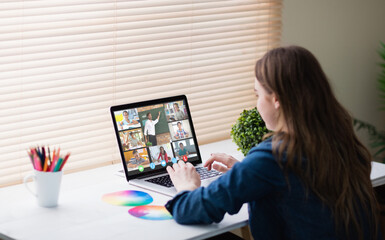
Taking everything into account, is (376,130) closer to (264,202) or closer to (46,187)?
Result: (264,202)

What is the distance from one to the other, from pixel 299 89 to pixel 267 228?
390 millimetres

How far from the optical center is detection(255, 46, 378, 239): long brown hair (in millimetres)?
1365

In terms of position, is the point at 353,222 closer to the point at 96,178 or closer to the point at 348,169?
the point at 348,169

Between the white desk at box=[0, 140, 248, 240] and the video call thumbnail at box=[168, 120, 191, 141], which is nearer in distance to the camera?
the white desk at box=[0, 140, 248, 240]

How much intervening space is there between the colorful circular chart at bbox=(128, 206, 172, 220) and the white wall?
4.80 ft

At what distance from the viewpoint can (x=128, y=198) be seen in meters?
1.73

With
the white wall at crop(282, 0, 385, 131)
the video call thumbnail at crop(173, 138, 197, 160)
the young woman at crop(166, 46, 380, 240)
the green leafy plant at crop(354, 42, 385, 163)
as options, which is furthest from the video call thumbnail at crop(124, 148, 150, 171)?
the green leafy plant at crop(354, 42, 385, 163)

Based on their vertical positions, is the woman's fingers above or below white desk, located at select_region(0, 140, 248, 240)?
above

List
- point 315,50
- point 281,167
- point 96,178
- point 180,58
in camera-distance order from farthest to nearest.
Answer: point 315,50, point 180,58, point 96,178, point 281,167

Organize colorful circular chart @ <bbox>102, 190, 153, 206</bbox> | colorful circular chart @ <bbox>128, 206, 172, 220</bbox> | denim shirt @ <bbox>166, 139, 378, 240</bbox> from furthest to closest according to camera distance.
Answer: colorful circular chart @ <bbox>102, 190, 153, 206</bbox> < colorful circular chart @ <bbox>128, 206, 172, 220</bbox> < denim shirt @ <bbox>166, 139, 378, 240</bbox>

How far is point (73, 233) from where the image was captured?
4.73ft

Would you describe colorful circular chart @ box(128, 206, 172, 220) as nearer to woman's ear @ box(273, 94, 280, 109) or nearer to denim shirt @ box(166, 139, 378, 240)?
denim shirt @ box(166, 139, 378, 240)

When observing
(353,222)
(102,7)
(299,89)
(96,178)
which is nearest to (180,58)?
(102,7)

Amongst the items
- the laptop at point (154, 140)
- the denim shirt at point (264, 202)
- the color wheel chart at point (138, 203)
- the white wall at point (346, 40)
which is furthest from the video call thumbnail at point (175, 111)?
the white wall at point (346, 40)
